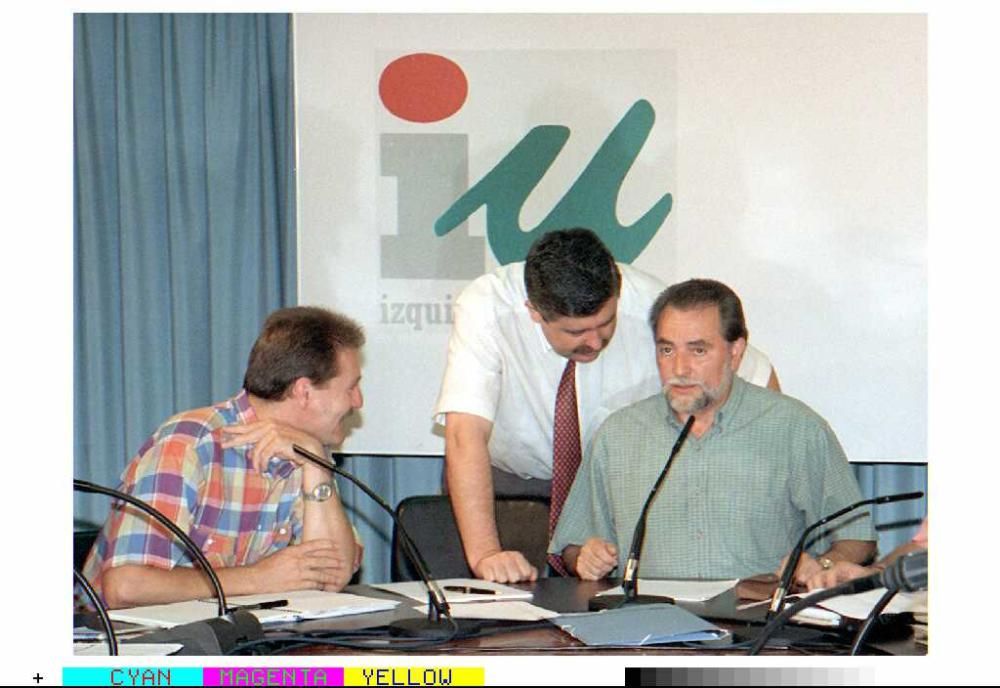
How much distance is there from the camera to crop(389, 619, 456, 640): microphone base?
1757 mm

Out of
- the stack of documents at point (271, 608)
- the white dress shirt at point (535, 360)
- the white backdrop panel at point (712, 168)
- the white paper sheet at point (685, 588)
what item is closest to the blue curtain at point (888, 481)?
the white backdrop panel at point (712, 168)

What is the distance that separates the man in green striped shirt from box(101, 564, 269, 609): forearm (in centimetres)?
64

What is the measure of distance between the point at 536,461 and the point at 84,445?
127 cm

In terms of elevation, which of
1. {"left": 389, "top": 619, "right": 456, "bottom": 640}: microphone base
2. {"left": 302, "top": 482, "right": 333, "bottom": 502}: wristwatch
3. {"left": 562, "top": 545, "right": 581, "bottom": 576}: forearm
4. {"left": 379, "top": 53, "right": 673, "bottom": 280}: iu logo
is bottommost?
{"left": 562, "top": 545, "right": 581, "bottom": 576}: forearm

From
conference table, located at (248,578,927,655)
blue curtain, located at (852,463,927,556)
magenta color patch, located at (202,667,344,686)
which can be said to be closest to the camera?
magenta color patch, located at (202,667,344,686)

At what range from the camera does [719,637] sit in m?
1.72

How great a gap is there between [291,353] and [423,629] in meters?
0.79

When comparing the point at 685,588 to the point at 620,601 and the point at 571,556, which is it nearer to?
the point at 620,601

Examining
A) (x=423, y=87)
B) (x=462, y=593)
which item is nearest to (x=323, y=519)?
(x=462, y=593)

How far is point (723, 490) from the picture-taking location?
259cm

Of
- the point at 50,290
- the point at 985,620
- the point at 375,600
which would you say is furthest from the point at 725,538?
the point at 50,290

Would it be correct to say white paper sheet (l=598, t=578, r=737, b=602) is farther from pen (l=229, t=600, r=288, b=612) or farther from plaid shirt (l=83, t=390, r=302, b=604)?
plaid shirt (l=83, t=390, r=302, b=604)

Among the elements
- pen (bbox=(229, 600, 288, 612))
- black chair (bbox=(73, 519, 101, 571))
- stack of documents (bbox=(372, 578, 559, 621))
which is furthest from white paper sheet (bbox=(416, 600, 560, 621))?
black chair (bbox=(73, 519, 101, 571))

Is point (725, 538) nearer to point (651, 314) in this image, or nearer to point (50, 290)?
point (651, 314)
